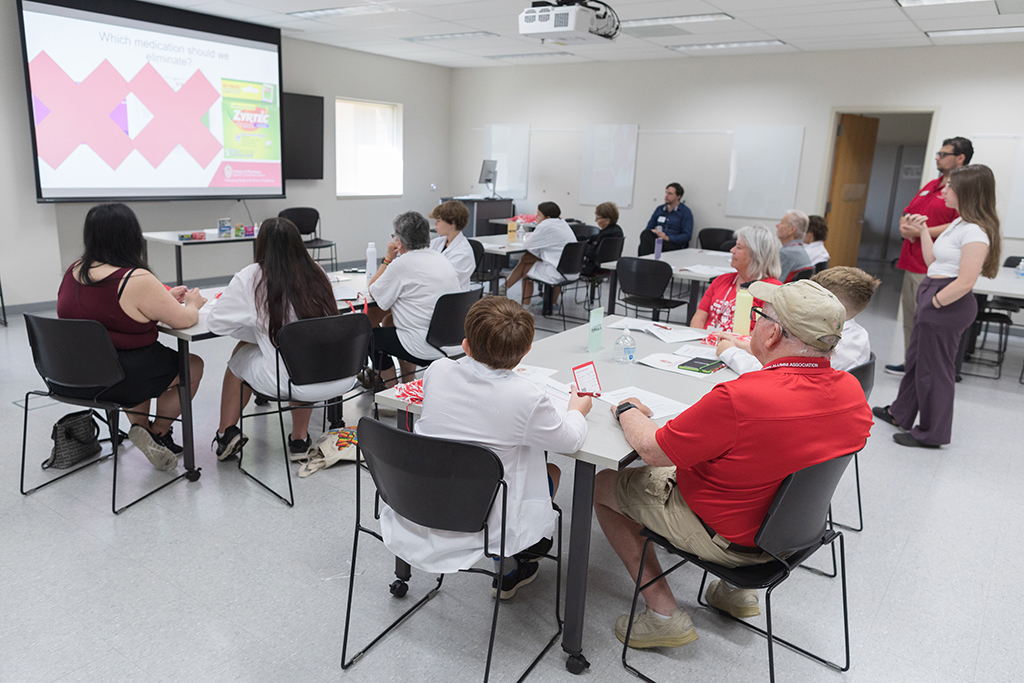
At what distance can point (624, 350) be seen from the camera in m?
2.81

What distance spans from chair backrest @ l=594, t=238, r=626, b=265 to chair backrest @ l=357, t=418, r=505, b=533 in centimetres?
502

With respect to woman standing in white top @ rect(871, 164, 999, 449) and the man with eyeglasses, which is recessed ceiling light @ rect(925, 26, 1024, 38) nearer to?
the man with eyeglasses

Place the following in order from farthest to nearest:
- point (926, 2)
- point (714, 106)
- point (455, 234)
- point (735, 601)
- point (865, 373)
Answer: point (714, 106) < point (926, 2) < point (455, 234) < point (865, 373) < point (735, 601)

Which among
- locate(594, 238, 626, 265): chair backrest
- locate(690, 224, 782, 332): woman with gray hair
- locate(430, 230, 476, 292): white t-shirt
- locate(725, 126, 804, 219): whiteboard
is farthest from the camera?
locate(725, 126, 804, 219): whiteboard

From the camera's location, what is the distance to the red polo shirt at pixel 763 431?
1.69 m

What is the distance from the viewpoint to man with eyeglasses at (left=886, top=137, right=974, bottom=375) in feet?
15.0

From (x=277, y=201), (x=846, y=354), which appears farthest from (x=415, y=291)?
(x=277, y=201)

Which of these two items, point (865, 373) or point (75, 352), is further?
point (75, 352)

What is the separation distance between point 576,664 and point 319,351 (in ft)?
5.36

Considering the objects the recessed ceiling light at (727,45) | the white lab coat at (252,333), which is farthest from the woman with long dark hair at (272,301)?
the recessed ceiling light at (727,45)

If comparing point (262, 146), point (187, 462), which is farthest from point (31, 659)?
point (262, 146)

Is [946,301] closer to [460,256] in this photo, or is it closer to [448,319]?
[448,319]

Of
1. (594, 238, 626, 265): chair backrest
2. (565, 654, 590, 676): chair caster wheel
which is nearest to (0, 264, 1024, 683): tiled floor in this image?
(565, 654, 590, 676): chair caster wheel

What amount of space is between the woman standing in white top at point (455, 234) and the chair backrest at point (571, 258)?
1650 mm
